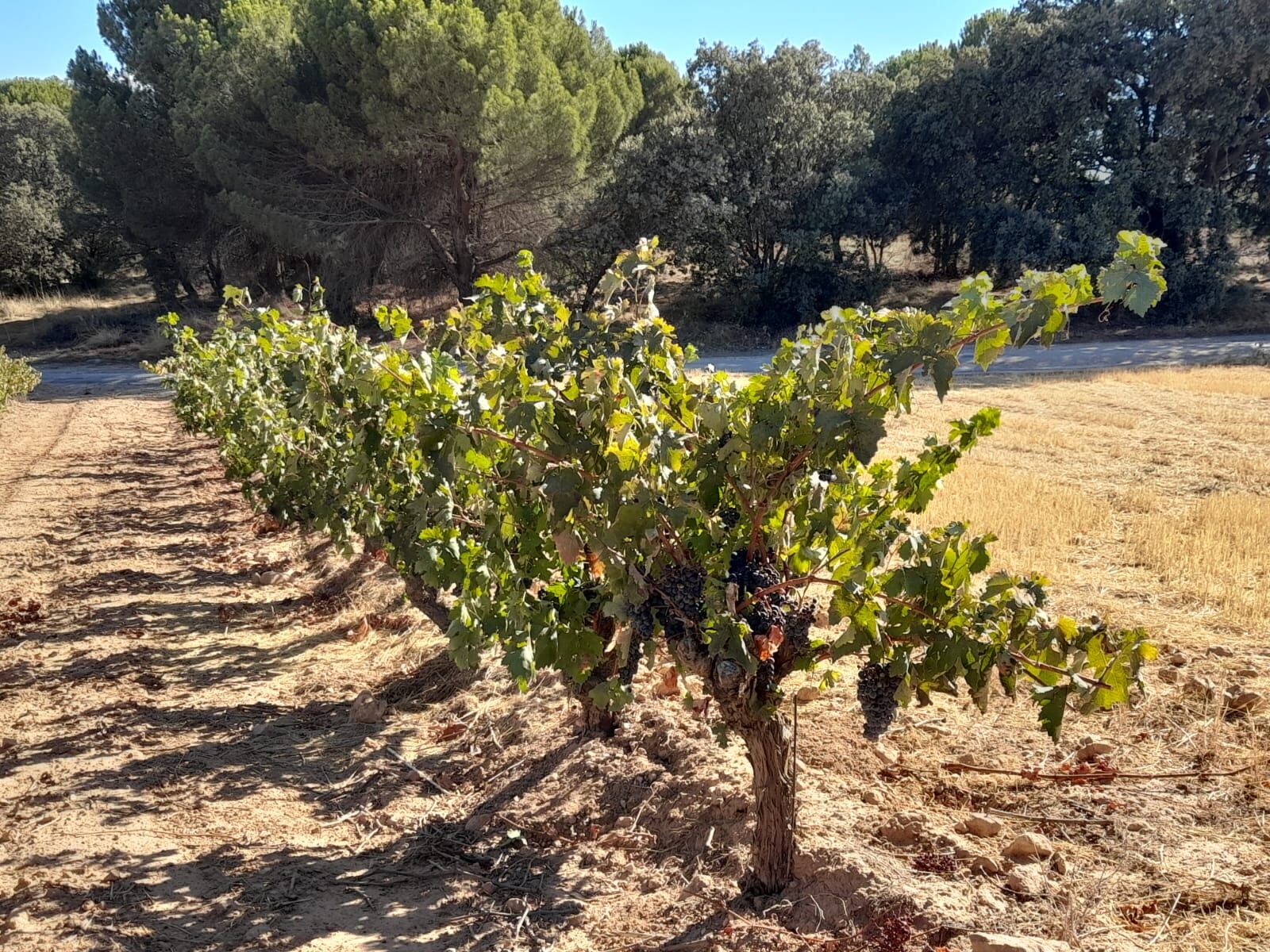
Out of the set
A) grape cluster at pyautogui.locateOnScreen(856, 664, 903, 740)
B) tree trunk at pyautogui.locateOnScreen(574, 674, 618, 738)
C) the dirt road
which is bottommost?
the dirt road

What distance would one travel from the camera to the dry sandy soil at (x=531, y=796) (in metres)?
2.98

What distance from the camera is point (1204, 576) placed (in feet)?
19.3

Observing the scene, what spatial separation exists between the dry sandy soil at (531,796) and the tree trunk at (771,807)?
0.09 metres

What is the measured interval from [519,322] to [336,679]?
295 centimetres

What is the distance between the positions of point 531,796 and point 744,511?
1.77 m

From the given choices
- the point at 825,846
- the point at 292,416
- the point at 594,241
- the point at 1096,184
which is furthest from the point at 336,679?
the point at 1096,184

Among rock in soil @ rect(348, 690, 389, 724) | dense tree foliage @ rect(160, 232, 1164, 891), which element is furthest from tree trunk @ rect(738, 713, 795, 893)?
rock in soil @ rect(348, 690, 389, 724)

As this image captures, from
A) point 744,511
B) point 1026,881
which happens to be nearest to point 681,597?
point 744,511

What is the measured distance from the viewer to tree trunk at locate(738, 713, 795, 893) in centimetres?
292

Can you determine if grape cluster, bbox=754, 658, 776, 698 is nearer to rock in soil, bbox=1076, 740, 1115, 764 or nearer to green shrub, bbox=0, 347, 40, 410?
rock in soil, bbox=1076, 740, 1115, 764

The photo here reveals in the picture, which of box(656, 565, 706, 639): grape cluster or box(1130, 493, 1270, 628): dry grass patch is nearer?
box(656, 565, 706, 639): grape cluster

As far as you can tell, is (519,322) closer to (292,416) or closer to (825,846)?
(825,846)

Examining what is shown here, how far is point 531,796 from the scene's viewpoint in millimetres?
3961

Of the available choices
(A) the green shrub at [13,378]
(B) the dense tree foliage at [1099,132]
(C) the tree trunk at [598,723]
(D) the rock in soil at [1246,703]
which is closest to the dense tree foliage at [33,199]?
(A) the green shrub at [13,378]
